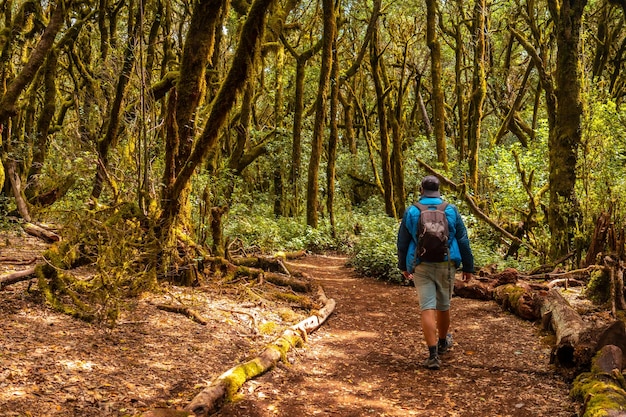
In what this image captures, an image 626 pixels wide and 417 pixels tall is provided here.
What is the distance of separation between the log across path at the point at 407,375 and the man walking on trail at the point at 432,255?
0.54 metres

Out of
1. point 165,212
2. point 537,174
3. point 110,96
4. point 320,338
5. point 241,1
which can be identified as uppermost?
point 241,1

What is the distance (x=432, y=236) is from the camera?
6148mm

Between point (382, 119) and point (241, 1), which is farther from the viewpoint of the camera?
point (382, 119)

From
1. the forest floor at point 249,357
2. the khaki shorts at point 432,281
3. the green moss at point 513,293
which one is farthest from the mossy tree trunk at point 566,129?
the khaki shorts at point 432,281

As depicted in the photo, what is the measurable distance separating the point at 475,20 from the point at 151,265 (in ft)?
53.5

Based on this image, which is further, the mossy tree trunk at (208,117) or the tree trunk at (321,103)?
the tree trunk at (321,103)

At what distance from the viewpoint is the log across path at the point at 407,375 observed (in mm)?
4965

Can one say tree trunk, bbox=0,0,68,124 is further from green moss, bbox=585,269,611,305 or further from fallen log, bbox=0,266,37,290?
green moss, bbox=585,269,611,305

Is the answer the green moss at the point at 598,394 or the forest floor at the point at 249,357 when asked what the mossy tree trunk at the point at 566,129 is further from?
the green moss at the point at 598,394

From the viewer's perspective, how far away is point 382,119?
21.6 metres

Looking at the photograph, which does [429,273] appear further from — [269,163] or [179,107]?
[269,163]

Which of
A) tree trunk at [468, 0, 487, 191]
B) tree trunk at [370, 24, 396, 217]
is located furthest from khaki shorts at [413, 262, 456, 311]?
tree trunk at [370, 24, 396, 217]

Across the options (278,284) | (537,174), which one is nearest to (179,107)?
(278,284)

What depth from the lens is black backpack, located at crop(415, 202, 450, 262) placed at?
20.2 feet
